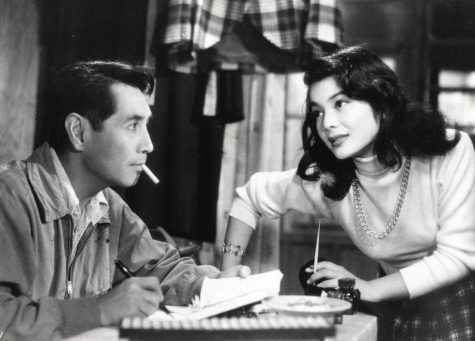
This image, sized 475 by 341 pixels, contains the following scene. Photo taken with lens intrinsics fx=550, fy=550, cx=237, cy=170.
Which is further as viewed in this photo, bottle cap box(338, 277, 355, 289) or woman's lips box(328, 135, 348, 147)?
woman's lips box(328, 135, 348, 147)

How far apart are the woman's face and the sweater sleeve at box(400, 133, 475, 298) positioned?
0.80 feet

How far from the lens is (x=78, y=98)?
1.40 meters

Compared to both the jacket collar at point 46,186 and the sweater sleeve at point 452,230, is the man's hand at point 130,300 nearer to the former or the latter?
the jacket collar at point 46,186

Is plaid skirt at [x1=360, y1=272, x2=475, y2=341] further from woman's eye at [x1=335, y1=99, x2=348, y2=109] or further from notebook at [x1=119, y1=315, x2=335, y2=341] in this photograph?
notebook at [x1=119, y1=315, x2=335, y2=341]

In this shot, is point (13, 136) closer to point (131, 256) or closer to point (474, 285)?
point (131, 256)

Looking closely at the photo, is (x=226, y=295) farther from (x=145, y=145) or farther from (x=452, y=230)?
(x=452, y=230)

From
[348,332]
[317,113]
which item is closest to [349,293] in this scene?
[348,332]

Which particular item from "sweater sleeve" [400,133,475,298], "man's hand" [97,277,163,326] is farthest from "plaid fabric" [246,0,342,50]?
"man's hand" [97,277,163,326]

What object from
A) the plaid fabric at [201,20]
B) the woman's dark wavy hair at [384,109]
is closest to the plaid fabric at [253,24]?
the plaid fabric at [201,20]

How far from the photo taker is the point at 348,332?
1.02 m

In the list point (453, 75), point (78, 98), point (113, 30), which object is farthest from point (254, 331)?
point (453, 75)

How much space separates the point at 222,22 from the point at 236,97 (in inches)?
12.5

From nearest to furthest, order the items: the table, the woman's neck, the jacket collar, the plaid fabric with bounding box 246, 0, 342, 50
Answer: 1. the table
2. the jacket collar
3. the woman's neck
4. the plaid fabric with bounding box 246, 0, 342, 50

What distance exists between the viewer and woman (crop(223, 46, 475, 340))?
1.48 metres
